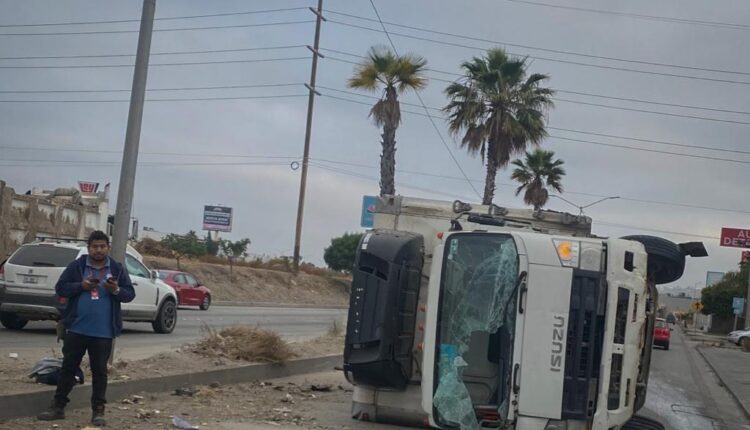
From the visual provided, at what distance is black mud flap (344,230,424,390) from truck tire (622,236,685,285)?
264cm

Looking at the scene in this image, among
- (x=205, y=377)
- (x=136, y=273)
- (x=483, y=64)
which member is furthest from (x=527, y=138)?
(x=205, y=377)

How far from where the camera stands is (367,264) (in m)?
9.09

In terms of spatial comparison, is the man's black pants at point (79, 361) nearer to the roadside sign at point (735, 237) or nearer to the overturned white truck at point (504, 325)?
the overturned white truck at point (504, 325)

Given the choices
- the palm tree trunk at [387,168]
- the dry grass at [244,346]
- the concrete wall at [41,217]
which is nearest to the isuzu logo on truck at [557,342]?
the dry grass at [244,346]

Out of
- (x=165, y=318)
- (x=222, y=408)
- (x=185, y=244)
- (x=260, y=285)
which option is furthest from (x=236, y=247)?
(x=222, y=408)

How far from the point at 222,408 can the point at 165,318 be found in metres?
9.99

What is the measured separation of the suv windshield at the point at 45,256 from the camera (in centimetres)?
1692

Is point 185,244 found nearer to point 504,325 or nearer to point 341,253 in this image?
point 341,253

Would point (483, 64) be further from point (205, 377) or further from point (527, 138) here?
point (205, 377)

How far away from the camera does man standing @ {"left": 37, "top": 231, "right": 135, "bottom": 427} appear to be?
829 centimetres

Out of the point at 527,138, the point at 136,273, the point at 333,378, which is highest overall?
the point at 527,138

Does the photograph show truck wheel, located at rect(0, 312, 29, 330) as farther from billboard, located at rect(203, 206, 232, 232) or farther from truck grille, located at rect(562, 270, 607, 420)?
billboard, located at rect(203, 206, 232, 232)

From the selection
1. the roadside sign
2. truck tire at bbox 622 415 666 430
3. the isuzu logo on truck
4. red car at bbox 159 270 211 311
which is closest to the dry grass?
truck tire at bbox 622 415 666 430

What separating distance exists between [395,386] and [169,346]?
331 inches
